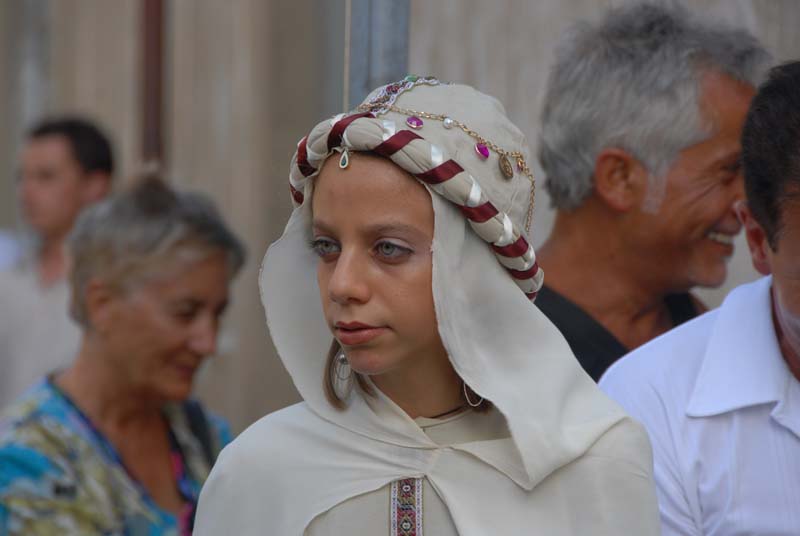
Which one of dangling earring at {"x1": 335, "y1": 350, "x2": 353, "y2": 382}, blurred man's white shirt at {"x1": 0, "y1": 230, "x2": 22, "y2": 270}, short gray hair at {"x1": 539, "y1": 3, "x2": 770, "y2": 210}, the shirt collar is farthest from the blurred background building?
the shirt collar

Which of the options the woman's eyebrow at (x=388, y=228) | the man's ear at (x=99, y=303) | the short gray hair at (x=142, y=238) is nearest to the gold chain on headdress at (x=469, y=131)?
the woman's eyebrow at (x=388, y=228)

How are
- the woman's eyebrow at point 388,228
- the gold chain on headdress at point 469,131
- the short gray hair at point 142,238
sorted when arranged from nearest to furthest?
the woman's eyebrow at point 388,228 < the gold chain on headdress at point 469,131 < the short gray hair at point 142,238

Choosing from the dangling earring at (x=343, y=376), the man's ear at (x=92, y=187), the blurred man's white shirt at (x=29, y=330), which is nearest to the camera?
the dangling earring at (x=343, y=376)

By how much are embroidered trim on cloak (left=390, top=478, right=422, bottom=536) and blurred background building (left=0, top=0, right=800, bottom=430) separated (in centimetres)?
69

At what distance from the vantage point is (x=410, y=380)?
8.87 ft

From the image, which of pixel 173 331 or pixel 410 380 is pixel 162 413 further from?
pixel 410 380

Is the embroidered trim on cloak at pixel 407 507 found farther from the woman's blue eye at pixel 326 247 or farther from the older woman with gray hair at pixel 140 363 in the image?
the older woman with gray hair at pixel 140 363

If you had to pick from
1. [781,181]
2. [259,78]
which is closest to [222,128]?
[259,78]

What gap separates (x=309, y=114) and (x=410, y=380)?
14.8 feet

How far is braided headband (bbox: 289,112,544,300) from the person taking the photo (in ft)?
8.36

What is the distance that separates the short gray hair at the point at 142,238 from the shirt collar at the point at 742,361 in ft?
6.55

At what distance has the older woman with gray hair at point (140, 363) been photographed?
4.39 meters

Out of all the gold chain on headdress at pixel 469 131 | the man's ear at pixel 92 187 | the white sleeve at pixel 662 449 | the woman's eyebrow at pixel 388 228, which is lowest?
the man's ear at pixel 92 187

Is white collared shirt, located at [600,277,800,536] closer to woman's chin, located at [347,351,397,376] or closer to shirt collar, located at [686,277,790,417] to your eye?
shirt collar, located at [686,277,790,417]
